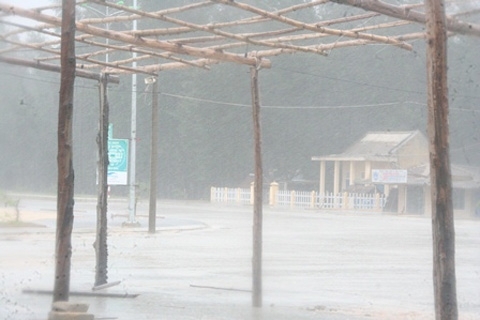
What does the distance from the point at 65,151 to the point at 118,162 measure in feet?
78.5

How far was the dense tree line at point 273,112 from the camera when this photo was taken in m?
28.8

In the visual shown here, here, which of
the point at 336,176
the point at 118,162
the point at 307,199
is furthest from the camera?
the point at 307,199

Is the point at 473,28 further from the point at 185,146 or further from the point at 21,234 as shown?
the point at 185,146

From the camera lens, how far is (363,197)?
53781 millimetres

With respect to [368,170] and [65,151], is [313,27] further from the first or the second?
[368,170]

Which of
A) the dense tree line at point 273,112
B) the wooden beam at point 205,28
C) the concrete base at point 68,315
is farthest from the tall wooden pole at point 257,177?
the dense tree line at point 273,112

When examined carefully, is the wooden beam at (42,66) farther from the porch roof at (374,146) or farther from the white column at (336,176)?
the white column at (336,176)

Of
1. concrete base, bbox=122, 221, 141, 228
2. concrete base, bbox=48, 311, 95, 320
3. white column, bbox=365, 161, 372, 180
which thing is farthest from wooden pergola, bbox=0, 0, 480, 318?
white column, bbox=365, 161, 372, 180

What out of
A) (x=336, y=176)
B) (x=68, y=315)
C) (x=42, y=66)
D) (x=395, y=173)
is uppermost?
(x=42, y=66)

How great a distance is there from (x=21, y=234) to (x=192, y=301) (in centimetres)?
1614

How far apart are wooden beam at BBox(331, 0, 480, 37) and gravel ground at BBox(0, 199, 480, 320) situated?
13.2 ft

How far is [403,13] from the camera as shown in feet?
29.5

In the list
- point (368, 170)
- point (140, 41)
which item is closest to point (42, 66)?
point (140, 41)

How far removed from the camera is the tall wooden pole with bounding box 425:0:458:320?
7.55m
